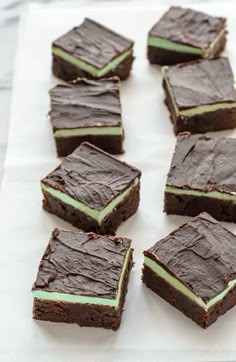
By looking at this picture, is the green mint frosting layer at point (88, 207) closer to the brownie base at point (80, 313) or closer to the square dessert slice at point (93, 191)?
the square dessert slice at point (93, 191)

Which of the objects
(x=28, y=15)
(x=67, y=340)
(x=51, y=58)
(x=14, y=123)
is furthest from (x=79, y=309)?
(x=28, y=15)

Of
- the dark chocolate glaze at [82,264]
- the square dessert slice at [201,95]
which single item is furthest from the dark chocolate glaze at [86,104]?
the dark chocolate glaze at [82,264]

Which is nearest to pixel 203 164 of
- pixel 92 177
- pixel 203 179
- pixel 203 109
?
pixel 203 179

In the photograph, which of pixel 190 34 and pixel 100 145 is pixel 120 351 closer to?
pixel 100 145

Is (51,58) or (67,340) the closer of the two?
(67,340)

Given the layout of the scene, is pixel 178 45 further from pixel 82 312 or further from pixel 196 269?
pixel 82 312
